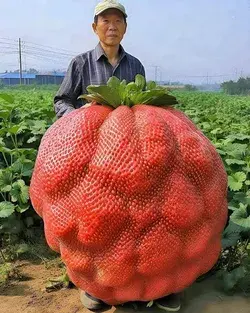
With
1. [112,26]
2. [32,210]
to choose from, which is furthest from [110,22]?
[32,210]

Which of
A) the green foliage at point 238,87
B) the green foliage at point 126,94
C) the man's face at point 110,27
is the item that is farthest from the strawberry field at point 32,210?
the green foliage at point 238,87

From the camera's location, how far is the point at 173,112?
2506mm

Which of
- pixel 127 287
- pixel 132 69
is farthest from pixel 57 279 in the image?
pixel 132 69

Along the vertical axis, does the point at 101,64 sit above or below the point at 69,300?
above

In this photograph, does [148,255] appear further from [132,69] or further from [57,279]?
[132,69]

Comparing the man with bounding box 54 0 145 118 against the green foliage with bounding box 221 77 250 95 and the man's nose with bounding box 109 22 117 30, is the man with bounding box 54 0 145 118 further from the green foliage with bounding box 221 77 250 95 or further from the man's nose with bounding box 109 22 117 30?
the green foliage with bounding box 221 77 250 95

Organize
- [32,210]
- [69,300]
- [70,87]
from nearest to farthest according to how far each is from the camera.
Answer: [69,300] → [70,87] → [32,210]

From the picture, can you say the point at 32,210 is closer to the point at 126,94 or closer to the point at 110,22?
the point at 110,22

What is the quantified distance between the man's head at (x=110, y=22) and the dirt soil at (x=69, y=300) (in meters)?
1.65

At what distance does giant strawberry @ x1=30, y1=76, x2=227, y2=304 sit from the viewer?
2.15m

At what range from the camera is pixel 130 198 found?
84.6 inches

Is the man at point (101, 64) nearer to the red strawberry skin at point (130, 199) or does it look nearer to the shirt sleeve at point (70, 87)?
the shirt sleeve at point (70, 87)

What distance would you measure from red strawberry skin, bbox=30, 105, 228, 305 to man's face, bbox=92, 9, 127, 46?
1.04 meters

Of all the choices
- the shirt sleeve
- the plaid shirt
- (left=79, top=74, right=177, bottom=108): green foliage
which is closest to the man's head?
the plaid shirt
